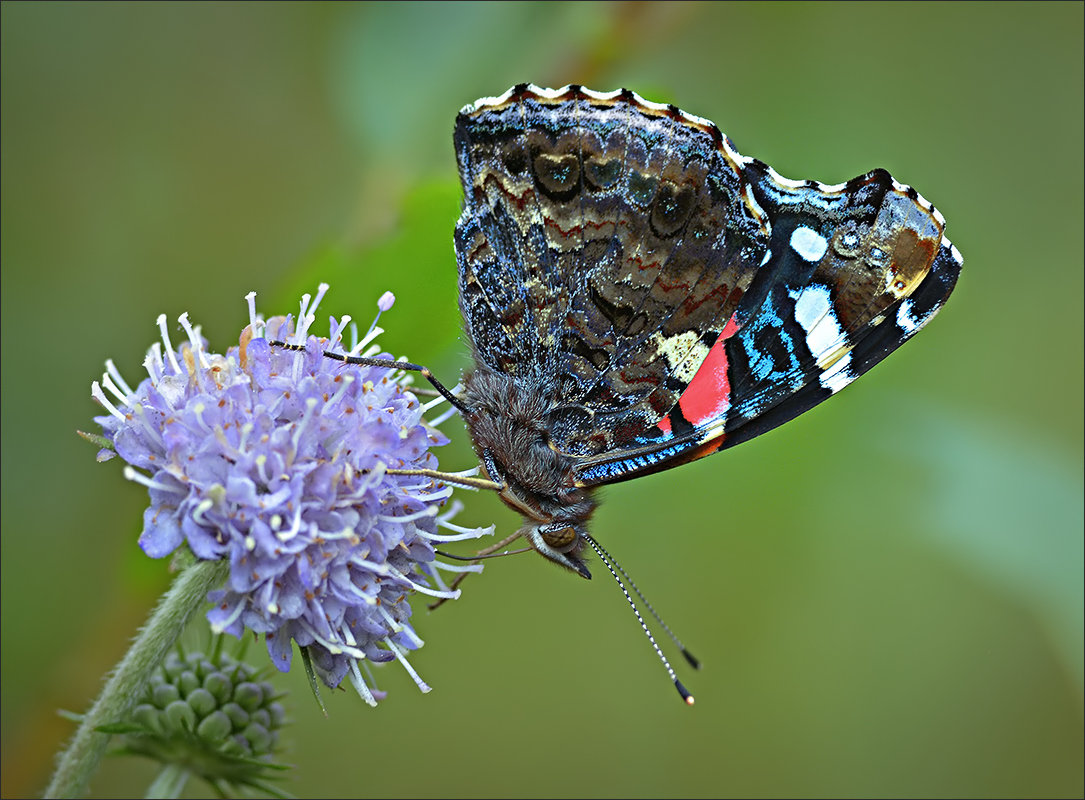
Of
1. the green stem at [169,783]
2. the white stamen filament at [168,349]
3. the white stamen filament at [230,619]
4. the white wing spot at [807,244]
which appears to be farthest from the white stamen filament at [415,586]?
the white wing spot at [807,244]

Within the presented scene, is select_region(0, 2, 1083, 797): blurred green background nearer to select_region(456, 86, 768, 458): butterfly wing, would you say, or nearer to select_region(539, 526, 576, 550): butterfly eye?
select_region(456, 86, 768, 458): butterfly wing

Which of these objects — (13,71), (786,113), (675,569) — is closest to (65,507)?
(13,71)

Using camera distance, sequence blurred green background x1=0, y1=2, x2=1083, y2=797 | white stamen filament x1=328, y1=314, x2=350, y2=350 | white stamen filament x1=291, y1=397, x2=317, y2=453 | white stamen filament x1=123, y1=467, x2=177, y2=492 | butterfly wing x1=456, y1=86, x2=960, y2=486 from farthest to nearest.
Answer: blurred green background x1=0, y1=2, x2=1083, y2=797 < butterfly wing x1=456, y1=86, x2=960, y2=486 < white stamen filament x1=328, y1=314, x2=350, y2=350 < white stamen filament x1=291, y1=397, x2=317, y2=453 < white stamen filament x1=123, y1=467, x2=177, y2=492

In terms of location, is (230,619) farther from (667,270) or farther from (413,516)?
(667,270)

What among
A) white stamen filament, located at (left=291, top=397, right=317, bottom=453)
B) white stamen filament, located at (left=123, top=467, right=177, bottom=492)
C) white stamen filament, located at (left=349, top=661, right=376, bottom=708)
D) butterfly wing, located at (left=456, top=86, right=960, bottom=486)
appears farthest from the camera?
butterfly wing, located at (left=456, top=86, right=960, bottom=486)

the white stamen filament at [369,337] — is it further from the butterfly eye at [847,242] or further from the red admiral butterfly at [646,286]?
the butterfly eye at [847,242]

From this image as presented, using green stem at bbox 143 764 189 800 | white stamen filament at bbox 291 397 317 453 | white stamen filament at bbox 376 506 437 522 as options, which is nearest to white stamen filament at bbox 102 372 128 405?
white stamen filament at bbox 291 397 317 453

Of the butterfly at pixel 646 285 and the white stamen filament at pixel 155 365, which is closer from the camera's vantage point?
the white stamen filament at pixel 155 365
